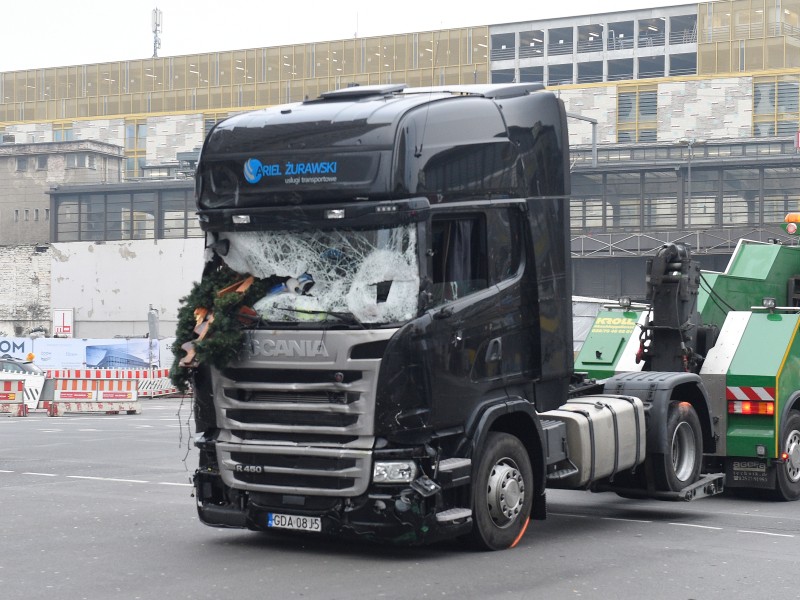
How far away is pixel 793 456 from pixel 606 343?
2.35 metres

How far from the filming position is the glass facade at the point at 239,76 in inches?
3957

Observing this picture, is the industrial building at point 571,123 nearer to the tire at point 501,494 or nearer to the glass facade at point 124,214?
the glass facade at point 124,214

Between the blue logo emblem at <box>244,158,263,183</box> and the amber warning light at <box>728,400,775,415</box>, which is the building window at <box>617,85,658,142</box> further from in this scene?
the blue logo emblem at <box>244,158,263,183</box>

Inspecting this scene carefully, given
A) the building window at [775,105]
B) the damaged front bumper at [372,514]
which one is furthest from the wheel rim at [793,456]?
the building window at [775,105]

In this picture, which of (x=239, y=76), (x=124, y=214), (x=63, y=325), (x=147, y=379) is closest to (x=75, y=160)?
(x=124, y=214)

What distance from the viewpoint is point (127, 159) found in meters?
108

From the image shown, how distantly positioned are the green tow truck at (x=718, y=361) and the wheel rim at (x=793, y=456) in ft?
0.04

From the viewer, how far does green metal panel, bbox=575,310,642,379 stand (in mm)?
14016

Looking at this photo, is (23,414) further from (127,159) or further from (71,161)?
(127,159)

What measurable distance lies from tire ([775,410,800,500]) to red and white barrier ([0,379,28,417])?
24166 mm

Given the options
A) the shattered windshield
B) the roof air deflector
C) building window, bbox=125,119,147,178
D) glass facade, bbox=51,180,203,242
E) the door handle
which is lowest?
the door handle

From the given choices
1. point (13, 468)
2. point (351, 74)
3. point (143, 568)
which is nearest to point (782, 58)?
point (351, 74)

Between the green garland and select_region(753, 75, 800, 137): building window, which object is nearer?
the green garland

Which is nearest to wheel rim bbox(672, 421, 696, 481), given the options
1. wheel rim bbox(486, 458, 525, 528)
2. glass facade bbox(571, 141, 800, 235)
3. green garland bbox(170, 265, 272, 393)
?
wheel rim bbox(486, 458, 525, 528)
